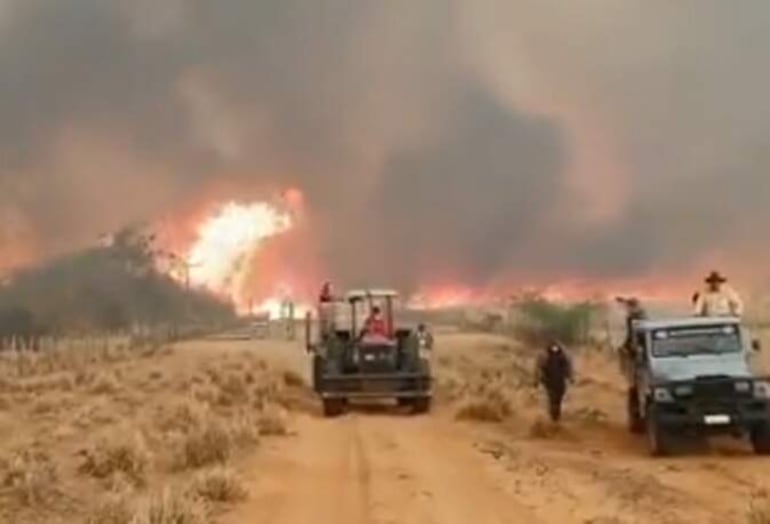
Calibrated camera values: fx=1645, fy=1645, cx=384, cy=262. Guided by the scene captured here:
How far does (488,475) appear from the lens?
2373 cm

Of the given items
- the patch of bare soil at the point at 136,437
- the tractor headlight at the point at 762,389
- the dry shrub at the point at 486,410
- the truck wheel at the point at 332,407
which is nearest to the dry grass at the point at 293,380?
the patch of bare soil at the point at 136,437

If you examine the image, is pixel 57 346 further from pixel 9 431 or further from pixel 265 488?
pixel 265 488

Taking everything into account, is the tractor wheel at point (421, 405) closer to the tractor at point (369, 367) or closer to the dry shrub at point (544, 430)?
the tractor at point (369, 367)

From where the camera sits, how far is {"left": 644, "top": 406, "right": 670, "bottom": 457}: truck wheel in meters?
26.6

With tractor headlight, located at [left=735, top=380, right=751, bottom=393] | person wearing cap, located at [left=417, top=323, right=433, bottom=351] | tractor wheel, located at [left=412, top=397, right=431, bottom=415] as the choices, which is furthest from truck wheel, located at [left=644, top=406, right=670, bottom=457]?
person wearing cap, located at [left=417, top=323, right=433, bottom=351]

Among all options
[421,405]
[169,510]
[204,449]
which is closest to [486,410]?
[421,405]

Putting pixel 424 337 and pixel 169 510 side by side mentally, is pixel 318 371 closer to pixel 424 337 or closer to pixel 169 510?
pixel 424 337

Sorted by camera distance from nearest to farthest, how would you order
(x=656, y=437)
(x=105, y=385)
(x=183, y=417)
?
(x=656, y=437) → (x=183, y=417) → (x=105, y=385)

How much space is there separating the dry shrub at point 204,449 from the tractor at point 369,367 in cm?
1113

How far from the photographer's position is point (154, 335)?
111m

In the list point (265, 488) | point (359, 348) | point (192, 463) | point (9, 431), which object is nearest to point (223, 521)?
point (265, 488)

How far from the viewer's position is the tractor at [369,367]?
38906 millimetres

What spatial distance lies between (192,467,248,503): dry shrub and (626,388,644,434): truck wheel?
10.7 m

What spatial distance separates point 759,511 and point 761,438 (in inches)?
380
